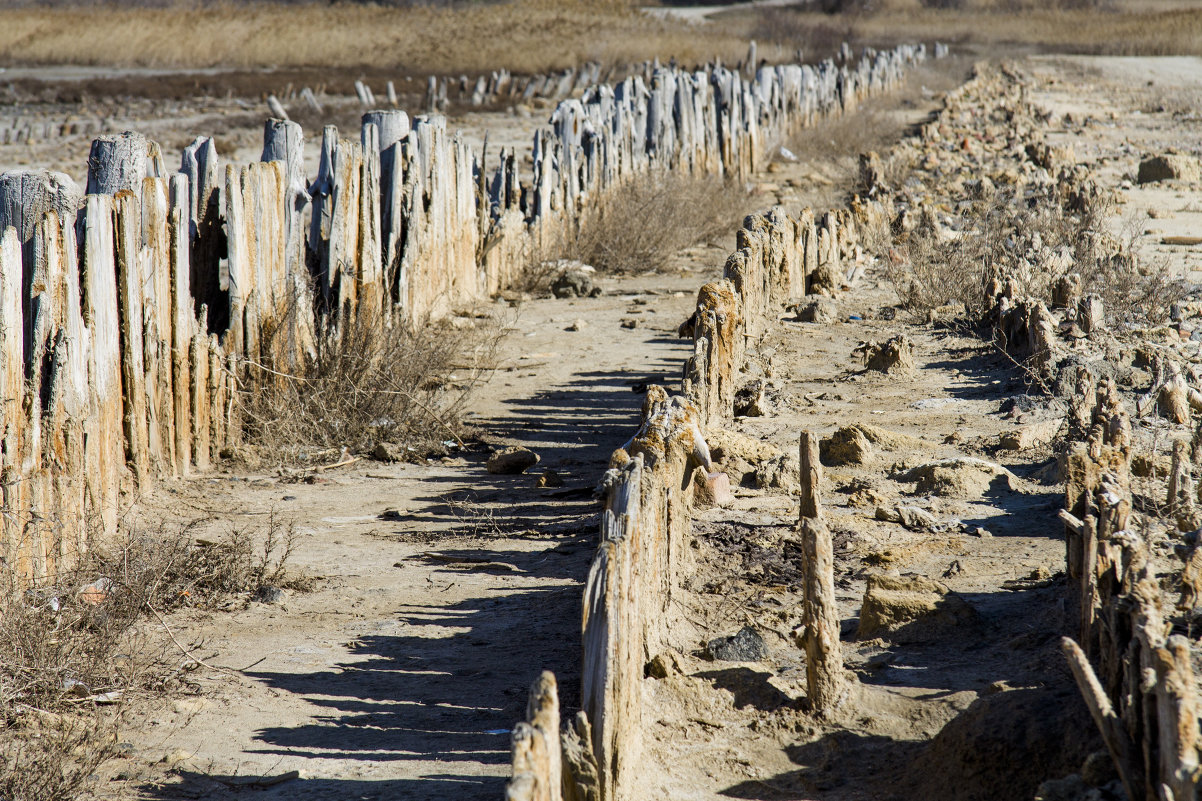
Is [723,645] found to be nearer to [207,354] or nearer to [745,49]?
[207,354]

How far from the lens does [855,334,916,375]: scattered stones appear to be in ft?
23.1

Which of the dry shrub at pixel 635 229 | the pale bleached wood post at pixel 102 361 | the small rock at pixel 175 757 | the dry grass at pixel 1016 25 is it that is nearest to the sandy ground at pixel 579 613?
the small rock at pixel 175 757

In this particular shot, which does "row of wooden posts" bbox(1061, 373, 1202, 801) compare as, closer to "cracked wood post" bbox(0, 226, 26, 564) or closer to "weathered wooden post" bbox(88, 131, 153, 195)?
"cracked wood post" bbox(0, 226, 26, 564)

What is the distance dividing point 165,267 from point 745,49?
39.6m

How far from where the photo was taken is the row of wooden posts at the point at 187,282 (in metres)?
4.28

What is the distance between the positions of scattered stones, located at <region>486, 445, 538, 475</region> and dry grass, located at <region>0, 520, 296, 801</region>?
53.8 inches

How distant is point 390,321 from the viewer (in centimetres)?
717

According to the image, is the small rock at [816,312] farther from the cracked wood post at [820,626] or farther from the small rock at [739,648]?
the cracked wood post at [820,626]

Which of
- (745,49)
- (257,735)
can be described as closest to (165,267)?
(257,735)

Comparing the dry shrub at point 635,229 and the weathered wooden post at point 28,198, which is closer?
the weathered wooden post at point 28,198

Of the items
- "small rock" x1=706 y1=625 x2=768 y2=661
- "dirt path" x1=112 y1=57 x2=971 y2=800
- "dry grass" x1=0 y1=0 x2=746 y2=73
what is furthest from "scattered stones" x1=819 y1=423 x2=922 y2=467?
"dry grass" x1=0 y1=0 x2=746 y2=73

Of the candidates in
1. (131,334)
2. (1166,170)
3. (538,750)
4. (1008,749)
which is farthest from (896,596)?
(1166,170)

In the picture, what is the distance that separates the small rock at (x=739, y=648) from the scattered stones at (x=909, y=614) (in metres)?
0.37

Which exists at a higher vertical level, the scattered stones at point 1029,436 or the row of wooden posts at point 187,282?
the row of wooden posts at point 187,282
